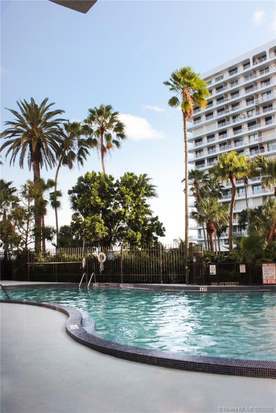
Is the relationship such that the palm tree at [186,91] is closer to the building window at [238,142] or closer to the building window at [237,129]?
the building window at [238,142]

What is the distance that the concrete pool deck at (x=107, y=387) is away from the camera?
3436 mm

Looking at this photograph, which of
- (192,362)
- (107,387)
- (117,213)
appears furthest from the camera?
(117,213)

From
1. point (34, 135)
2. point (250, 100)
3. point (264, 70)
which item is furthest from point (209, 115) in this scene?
point (34, 135)

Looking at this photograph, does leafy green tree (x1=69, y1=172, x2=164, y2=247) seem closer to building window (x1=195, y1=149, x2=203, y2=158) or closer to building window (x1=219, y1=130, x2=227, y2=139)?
building window (x1=219, y1=130, x2=227, y2=139)

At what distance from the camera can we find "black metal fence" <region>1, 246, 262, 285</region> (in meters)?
19.5

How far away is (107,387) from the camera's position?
3.99 metres

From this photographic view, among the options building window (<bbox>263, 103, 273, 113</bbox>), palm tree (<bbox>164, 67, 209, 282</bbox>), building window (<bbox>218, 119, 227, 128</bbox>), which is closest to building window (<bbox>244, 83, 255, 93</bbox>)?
building window (<bbox>263, 103, 273, 113</bbox>)

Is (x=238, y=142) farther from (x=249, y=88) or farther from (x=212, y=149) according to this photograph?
(x=249, y=88)

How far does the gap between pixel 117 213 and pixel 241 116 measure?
55504mm

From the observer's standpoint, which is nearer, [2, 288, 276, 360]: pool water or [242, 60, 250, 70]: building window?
[2, 288, 276, 360]: pool water

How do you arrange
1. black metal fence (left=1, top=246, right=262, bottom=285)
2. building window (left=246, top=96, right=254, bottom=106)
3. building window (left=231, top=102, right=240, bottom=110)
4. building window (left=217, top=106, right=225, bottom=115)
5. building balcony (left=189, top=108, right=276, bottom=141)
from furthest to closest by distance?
building window (left=217, top=106, right=225, bottom=115) → building window (left=231, top=102, right=240, bottom=110) → building window (left=246, top=96, right=254, bottom=106) → building balcony (left=189, top=108, right=276, bottom=141) → black metal fence (left=1, top=246, right=262, bottom=285)

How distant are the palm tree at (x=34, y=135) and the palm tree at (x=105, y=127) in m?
2.79

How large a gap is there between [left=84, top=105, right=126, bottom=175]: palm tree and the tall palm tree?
0.54 meters

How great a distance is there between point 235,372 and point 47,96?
30693 millimetres
